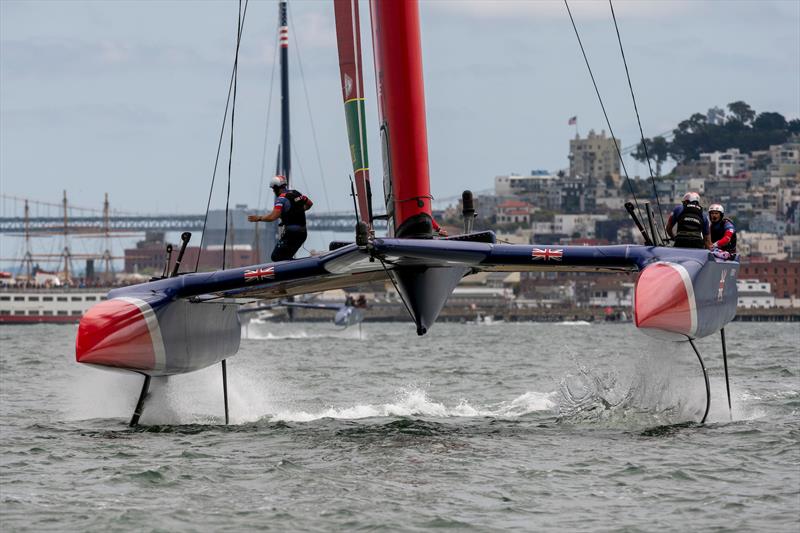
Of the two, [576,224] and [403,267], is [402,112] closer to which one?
[403,267]

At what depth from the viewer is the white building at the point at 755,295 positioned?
88250 millimetres

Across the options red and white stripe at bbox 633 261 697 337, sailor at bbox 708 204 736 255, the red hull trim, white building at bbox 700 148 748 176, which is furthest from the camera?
white building at bbox 700 148 748 176

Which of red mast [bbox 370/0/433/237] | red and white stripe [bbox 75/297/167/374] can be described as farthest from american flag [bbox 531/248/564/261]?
Result: red and white stripe [bbox 75/297/167/374]

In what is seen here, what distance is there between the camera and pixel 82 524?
613 cm

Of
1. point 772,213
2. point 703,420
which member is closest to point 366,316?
point 772,213

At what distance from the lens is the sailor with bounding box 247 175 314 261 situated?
9656mm

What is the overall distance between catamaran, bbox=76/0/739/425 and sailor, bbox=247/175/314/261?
0.25m

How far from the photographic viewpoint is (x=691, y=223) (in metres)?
9.55

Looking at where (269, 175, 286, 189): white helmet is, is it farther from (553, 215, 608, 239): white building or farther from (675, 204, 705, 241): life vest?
(553, 215, 608, 239): white building

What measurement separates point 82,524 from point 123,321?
310 cm

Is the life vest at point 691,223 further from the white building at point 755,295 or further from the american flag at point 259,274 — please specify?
the white building at point 755,295

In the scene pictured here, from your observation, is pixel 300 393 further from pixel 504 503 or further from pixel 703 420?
pixel 504 503

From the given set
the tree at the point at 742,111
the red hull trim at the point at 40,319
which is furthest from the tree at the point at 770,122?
the red hull trim at the point at 40,319

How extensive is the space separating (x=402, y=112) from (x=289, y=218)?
4.29 ft
